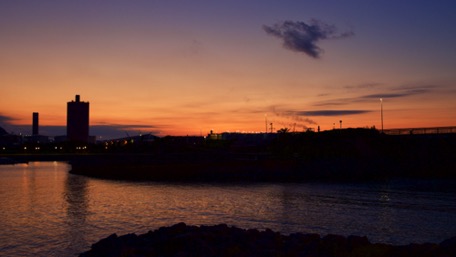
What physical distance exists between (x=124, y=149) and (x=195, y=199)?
463 ft

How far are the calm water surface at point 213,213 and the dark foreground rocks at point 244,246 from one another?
11.9ft

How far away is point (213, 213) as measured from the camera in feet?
111

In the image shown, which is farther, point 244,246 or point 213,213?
point 213,213

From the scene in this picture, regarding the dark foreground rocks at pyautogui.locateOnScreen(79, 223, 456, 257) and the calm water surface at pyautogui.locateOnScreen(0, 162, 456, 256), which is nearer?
the dark foreground rocks at pyautogui.locateOnScreen(79, 223, 456, 257)

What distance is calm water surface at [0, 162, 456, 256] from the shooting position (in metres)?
25.2

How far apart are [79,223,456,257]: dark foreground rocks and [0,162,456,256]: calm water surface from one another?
11.9ft

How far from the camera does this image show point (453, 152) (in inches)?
3440

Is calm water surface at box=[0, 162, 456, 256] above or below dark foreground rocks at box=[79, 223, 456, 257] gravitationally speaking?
below

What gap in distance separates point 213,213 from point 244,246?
598 inches

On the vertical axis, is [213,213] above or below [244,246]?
below

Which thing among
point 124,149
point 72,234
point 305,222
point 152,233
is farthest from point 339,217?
Result: point 124,149

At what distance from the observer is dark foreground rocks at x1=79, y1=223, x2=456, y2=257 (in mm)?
16766

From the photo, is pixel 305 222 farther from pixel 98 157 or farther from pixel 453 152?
pixel 98 157

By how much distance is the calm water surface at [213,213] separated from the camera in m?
25.2
